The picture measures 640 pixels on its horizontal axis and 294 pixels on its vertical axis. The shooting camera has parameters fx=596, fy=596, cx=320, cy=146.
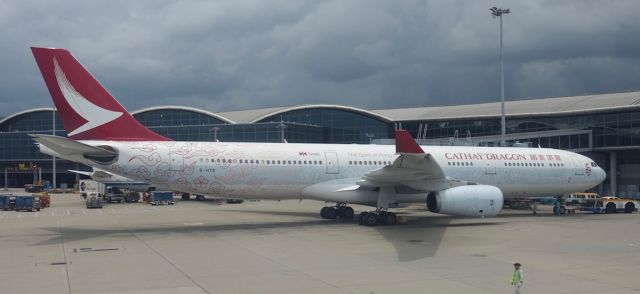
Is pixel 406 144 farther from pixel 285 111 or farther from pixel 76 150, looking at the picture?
pixel 285 111

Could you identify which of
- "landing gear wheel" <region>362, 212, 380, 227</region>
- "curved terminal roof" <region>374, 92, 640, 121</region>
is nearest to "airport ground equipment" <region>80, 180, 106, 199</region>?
"curved terminal roof" <region>374, 92, 640, 121</region>

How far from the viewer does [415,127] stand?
199 ft

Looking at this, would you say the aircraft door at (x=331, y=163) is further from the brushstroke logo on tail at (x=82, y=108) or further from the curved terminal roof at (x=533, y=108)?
the curved terminal roof at (x=533, y=108)

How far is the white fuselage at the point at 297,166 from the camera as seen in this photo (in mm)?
20203

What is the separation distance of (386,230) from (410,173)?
6.89 feet

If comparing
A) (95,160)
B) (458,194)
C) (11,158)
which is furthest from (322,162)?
(11,158)

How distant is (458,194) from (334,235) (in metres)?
4.47

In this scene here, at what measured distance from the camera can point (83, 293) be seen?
34.6 feet

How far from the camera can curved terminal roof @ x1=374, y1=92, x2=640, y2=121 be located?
45.9 metres

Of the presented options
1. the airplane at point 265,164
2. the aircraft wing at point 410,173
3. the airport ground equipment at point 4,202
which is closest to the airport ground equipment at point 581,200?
the airplane at point 265,164

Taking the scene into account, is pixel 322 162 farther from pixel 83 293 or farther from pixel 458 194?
pixel 83 293

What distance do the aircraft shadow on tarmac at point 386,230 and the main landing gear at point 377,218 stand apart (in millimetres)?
402

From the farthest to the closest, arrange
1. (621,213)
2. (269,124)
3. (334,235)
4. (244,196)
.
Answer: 1. (269,124)
2. (621,213)
3. (244,196)
4. (334,235)

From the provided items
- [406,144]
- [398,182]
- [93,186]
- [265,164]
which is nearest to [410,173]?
[398,182]
